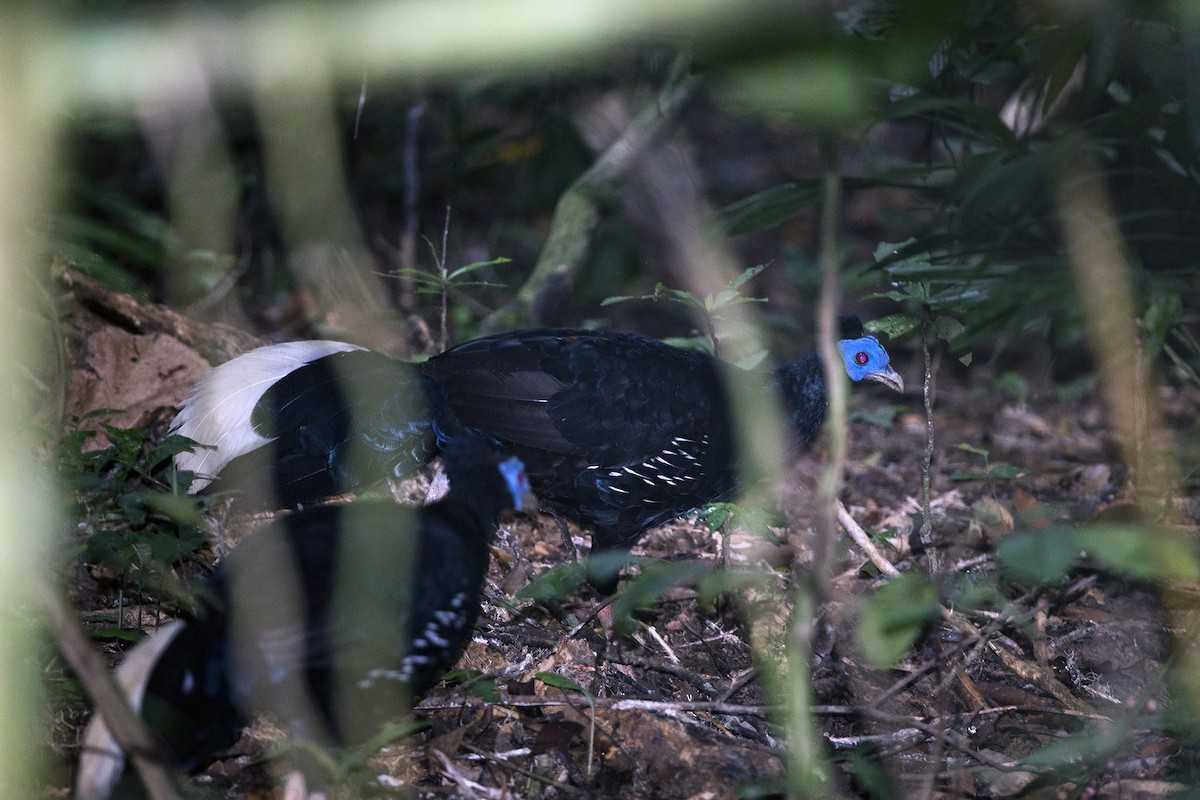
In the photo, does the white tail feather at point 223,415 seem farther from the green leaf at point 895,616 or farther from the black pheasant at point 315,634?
the green leaf at point 895,616

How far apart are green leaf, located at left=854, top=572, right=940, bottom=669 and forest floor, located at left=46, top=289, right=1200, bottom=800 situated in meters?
0.27

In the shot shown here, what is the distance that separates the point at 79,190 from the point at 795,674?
5138 mm

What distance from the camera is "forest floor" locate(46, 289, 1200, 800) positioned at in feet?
8.59

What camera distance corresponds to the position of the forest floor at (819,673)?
8.59ft

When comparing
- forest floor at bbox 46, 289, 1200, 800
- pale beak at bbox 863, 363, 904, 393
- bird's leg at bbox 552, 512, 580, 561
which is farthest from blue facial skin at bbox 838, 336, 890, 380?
bird's leg at bbox 552, 512, 580, 561

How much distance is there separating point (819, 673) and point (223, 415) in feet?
7.37

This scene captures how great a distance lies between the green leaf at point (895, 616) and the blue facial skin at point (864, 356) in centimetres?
269

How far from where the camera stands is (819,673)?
11.0 feet

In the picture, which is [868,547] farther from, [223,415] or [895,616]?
[223,415]

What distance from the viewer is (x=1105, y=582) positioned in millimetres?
3811

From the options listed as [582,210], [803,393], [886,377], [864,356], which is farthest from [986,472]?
[582,210]

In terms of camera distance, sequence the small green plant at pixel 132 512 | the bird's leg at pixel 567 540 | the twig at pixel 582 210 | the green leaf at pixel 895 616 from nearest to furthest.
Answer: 1. the green leaf at pixel 895 616
2. the small green plant at pixel 132 512
3. the bird's leg at pixel 567 540
4. the twig at pixel 582 210

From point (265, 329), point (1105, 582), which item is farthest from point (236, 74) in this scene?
point (265, 329)

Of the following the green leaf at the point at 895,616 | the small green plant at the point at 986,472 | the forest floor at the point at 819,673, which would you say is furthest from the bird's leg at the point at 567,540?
the green leaf at the point at 895,616
